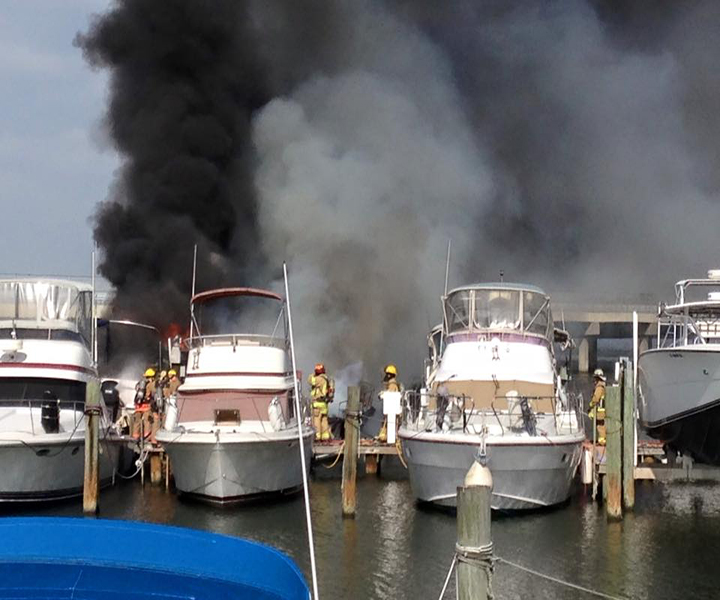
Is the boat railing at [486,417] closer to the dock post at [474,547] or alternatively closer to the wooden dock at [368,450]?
the wooden dock at [368,450]

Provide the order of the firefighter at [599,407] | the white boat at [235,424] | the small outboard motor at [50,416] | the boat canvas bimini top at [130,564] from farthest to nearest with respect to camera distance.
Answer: the firefighter at [599,407] → the small outboard motor at [50,416] → the white boat at [235,424] → the boat canvas bimini top at [130,564]

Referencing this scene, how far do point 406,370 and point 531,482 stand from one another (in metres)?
25.1

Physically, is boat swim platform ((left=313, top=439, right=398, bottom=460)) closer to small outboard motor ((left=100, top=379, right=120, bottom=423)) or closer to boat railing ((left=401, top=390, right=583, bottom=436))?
boat railing ((left=401, top=390, right=583, bottom=436))

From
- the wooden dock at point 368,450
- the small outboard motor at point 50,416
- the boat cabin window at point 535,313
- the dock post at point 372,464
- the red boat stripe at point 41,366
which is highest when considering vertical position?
the boat cabin window at point 535,313

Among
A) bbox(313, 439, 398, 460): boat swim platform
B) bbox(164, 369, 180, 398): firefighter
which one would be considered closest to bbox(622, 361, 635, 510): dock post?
bbox(313, 439, 398, 460): boat swim platform

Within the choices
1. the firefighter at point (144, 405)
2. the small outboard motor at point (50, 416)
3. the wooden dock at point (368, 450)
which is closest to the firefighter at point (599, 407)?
the wooden dock at point (368, 450)

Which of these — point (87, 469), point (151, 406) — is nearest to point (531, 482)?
point (87, 469)

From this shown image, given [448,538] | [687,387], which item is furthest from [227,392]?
[687,387]

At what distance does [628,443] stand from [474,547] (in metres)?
9.72

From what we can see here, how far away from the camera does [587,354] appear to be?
6588 centimetres

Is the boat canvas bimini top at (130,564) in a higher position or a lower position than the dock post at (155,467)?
higher

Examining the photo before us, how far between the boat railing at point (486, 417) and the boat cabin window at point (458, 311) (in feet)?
7.14

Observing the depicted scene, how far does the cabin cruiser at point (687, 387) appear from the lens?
60.4 feet

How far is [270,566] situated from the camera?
6.95 metres
